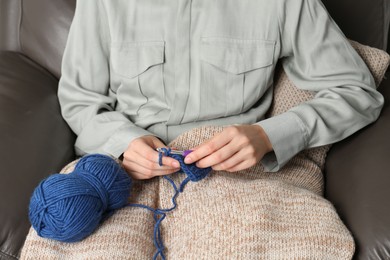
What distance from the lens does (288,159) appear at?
106 cm

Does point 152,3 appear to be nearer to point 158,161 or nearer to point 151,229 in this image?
point 158,161

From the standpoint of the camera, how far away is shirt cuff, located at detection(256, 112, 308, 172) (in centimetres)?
105

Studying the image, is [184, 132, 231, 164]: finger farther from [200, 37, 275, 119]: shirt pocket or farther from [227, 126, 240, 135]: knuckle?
[200, 37, 275, 119]: shirt pocket

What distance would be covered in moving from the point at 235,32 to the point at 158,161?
1.16ft

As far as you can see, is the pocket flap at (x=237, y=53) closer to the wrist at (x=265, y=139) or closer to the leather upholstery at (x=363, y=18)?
the wrist at (x=265, y=139)

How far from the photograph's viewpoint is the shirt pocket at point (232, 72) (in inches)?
44.5

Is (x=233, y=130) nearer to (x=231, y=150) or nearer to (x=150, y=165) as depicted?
(x=231, y=150)

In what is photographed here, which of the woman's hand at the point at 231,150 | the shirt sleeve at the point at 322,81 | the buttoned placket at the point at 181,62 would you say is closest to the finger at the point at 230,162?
the woman's hand at the point at 231,150

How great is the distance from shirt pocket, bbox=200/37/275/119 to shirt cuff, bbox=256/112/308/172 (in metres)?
0.11

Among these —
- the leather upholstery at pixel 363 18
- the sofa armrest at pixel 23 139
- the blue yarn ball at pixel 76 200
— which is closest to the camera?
the blue yarn ball at pixel 76 200

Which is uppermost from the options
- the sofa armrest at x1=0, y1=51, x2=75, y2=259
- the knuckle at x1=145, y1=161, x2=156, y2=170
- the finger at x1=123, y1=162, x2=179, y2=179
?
the knuckle at x1=145, y1=161, x2=156, y2=170

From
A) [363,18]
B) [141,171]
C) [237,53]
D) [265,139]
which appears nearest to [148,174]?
[141,171]

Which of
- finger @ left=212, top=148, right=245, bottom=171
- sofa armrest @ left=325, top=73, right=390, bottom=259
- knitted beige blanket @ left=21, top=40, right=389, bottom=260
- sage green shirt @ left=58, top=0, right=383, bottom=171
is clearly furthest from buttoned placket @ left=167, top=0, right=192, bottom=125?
sofa armrest @ left=325, top=73, right=390, bottom=259

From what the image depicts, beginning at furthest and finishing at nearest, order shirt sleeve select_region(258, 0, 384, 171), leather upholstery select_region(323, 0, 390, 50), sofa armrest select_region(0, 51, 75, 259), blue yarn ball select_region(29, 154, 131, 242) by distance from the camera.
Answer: leather upholstery select_region(323, 0, 390, 50) → shirt sleeve select_region(258, 0, 384, 171) → sofa armrest select_region(0, 51, 75, 259) → blue yarn ball select_region(29, 154, 131, 242)
